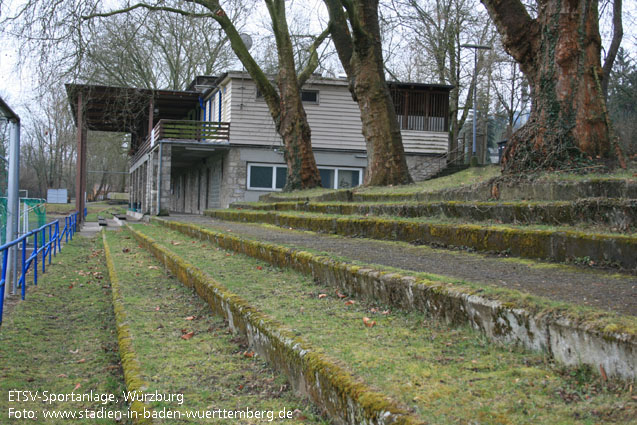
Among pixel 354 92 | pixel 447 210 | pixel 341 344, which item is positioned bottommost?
pixel 341 344

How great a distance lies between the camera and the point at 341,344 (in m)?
2.77

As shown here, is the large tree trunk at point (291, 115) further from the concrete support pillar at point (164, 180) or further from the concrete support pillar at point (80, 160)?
the concrete support pillar at point (80, 160)

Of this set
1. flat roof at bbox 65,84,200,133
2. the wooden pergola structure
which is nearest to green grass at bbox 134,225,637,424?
the wooden pergola structure

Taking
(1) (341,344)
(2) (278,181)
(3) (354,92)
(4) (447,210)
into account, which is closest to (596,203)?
(4) (447,210)

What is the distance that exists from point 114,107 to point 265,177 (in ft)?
26.1

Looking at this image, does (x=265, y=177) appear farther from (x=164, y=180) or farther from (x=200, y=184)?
(x=200, y=184)

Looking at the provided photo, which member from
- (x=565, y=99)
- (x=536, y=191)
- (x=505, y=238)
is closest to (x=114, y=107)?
(x=565, y=99)

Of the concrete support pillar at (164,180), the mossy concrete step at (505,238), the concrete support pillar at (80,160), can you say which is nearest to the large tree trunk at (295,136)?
the concrete support pillar at (164,180)

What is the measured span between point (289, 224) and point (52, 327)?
4747 mm

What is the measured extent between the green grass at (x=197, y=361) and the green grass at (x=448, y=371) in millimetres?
314

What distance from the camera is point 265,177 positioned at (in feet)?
75.7

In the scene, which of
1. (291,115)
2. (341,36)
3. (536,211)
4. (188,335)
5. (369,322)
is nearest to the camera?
(369,322)

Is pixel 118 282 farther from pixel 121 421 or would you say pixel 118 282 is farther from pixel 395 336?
pixel 395 336

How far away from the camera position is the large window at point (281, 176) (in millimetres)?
22938
